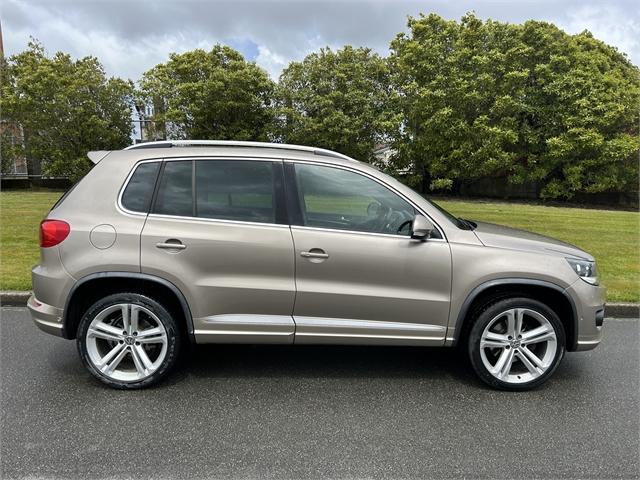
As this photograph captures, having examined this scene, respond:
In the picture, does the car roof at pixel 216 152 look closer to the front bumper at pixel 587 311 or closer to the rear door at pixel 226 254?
the rear door at pixel 226 254

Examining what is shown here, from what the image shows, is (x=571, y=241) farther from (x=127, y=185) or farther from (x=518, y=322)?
(x=127, y=185)

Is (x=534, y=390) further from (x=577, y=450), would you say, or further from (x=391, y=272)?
(x=391, y=272)

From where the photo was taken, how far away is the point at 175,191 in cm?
351

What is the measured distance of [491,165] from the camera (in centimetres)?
2420

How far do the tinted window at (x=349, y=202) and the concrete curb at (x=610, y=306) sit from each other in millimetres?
3583

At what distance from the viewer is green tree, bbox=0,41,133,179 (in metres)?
25.7

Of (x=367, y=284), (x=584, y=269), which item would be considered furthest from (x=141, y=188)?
(x=584, y=269)

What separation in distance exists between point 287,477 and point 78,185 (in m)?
2.65

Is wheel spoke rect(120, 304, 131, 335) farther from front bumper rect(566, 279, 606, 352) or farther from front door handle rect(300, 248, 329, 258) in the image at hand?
front bumper rect(566, 279, 606, 352)

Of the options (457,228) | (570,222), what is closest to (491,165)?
(570,222)

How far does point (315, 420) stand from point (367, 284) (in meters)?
1.02

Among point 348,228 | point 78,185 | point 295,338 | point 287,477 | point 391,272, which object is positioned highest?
point 78,185

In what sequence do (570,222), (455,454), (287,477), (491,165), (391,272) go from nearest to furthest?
(287,477), (455,454), (391,272), (570,222), (491,165)

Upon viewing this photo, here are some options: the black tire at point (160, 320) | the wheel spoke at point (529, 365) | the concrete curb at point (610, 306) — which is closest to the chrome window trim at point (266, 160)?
the black tire at point (160, 320)
